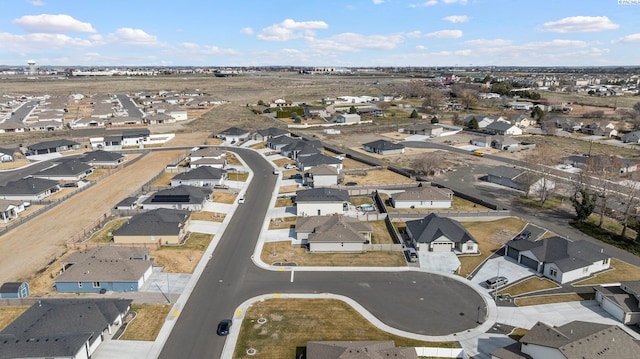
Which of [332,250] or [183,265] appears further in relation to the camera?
[332,250]

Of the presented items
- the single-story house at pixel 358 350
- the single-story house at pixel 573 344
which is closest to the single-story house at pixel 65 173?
the single-story house at pixel 358 350

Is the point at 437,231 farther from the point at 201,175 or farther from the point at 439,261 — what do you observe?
the point at 201,175

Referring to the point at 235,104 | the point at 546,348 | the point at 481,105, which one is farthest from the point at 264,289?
the point at 481,105

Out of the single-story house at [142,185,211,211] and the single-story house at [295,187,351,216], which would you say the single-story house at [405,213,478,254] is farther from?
the single-story house at [142,185,211,211]

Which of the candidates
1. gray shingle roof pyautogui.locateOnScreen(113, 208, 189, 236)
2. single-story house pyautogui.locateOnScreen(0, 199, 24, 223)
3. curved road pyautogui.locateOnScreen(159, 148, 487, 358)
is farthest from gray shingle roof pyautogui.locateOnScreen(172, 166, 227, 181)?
curved road pyautogui.locateOnScreen(159, 148, 487, 358)

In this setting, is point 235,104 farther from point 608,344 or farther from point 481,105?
point 608,344
